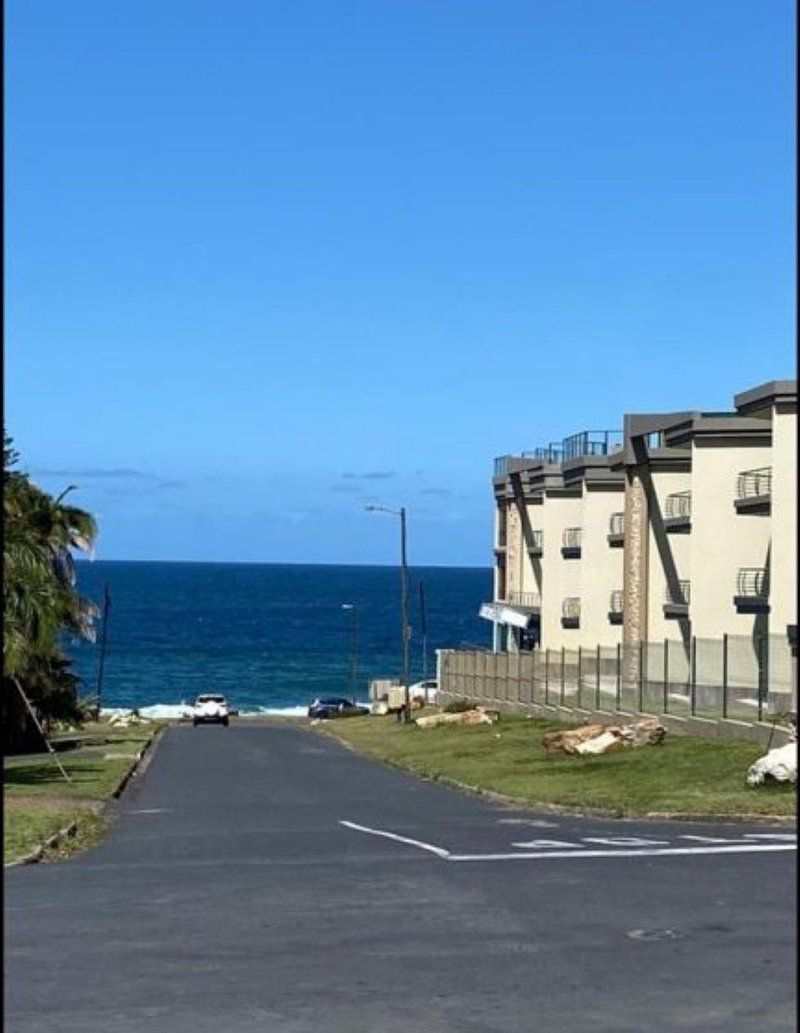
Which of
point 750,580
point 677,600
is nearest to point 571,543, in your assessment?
point 677,600

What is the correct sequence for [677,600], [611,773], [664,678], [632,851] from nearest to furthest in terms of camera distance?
1. [632,851]
2. [611,773]
3. [664,678]
4. [677,600]

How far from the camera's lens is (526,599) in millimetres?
84250

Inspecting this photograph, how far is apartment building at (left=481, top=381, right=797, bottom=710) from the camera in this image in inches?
1677

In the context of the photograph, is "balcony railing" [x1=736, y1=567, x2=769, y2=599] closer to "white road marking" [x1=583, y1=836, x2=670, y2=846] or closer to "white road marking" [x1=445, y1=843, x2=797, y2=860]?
"white road marking" [x1=583, y1=836, x2=670, y2=846]

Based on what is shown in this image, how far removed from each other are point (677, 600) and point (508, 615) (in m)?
25.1

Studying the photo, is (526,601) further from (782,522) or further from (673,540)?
(782,522)

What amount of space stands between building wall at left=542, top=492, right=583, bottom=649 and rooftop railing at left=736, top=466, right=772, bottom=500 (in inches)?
873

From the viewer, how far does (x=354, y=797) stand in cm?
3334

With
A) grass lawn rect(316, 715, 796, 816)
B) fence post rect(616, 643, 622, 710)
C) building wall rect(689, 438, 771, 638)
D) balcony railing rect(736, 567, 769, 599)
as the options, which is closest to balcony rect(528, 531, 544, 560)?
building wall rect(689, 438, 771, 638)

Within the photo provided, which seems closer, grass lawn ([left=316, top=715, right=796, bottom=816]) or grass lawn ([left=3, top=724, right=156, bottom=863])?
grass lawn ([left=3, top=724, right=156, bottom=863])

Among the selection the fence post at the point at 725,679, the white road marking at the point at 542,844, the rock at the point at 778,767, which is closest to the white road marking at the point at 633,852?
the white road marking at the point at 542,844

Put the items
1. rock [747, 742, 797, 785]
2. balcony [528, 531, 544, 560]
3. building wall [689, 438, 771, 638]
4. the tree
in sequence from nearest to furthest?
rock [747, 742, 797, 785] → the tree → building wall [689, 438, 771, 638] → balcony [528, 531, 544, 560]

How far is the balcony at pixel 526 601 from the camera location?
8106 centimetres

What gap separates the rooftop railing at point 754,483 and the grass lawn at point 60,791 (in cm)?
1977
